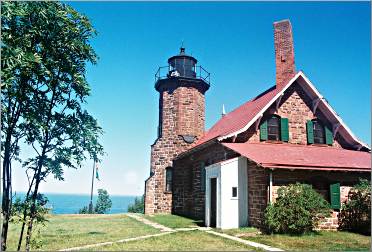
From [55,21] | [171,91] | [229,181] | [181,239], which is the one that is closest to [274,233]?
[229,181]

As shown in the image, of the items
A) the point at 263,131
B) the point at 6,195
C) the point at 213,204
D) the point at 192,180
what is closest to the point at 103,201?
the point at 192,180

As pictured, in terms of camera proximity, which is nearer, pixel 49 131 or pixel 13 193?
pixel 13 193

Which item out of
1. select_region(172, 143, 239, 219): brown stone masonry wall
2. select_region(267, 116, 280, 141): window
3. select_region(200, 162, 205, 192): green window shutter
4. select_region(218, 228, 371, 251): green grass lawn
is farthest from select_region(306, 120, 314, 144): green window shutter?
select_region(200, 162, 205, 192): green window shutter

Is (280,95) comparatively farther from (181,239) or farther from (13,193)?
(13,193)

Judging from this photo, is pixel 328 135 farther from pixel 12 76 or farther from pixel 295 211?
pixel 12 76

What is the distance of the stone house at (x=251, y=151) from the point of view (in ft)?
43.5

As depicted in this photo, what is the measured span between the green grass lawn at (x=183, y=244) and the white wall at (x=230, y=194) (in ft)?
6.53

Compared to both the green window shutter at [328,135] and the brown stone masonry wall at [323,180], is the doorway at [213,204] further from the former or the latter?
the green window shutter at [328,135]

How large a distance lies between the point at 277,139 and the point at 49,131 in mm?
11199

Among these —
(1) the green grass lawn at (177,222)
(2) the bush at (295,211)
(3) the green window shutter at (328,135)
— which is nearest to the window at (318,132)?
(3) the green window shutter at (328,135)

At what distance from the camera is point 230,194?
13664mm

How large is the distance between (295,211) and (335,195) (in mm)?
2728

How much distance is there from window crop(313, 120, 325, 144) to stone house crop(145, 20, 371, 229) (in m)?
0.05

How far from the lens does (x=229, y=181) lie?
1369 cm
